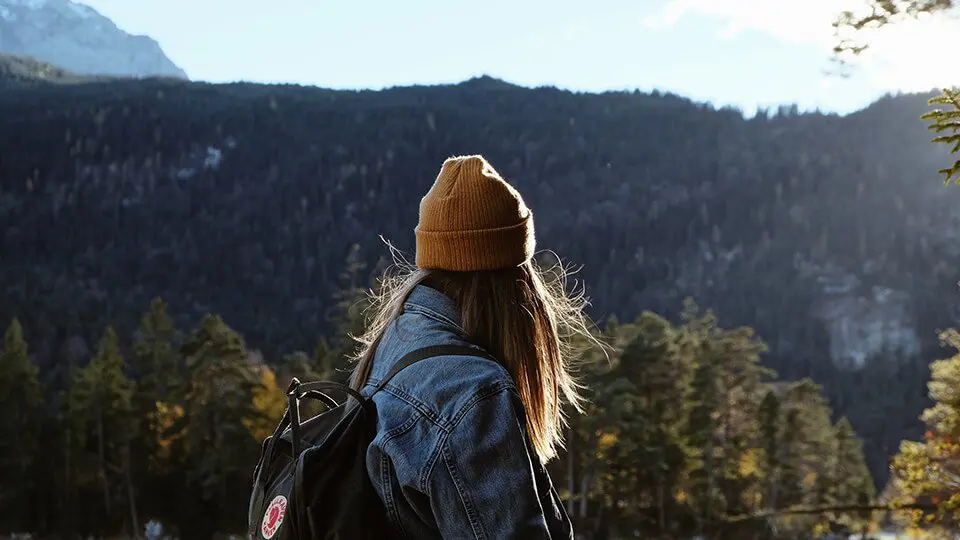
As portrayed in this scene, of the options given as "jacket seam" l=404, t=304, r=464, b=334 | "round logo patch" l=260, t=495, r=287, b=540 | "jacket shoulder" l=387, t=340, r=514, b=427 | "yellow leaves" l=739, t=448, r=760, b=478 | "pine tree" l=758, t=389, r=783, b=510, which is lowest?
"yellow leaves" l=739, t=448, r=760, b=478

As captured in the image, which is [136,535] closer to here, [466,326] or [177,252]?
[466,326]

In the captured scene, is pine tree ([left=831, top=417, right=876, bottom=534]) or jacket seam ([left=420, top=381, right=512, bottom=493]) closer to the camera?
jacket seam ([left=420, top=381, right=512, bottom=493])

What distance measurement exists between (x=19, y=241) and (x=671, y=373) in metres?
161

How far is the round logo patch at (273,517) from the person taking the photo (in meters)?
1.90

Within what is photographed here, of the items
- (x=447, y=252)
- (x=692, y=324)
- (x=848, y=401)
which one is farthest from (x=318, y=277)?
(x=447, y=252)

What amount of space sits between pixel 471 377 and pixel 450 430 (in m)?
0.11

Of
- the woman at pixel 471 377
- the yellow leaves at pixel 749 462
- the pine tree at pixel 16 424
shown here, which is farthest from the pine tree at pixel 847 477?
the woman at pixel 471 377

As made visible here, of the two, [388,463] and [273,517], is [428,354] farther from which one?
[273,517]

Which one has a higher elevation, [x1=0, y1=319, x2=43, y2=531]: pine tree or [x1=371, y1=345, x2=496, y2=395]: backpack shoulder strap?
[x1=371, y1=345, x2=496, y2=395]: backpack shoulder strap

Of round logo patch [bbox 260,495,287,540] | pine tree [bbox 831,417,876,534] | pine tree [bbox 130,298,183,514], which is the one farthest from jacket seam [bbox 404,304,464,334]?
pine tree [bbox 831,417,876,534]

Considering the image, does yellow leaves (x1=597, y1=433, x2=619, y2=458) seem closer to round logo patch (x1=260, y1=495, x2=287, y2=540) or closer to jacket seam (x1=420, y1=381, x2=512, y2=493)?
round logo patch (x1=260, y1=495, x2=287, y2=540)

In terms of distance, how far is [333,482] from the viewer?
72.7 inches

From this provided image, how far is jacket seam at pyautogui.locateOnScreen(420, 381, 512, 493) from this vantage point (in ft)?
5.83

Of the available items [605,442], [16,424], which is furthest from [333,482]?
[16,424]
